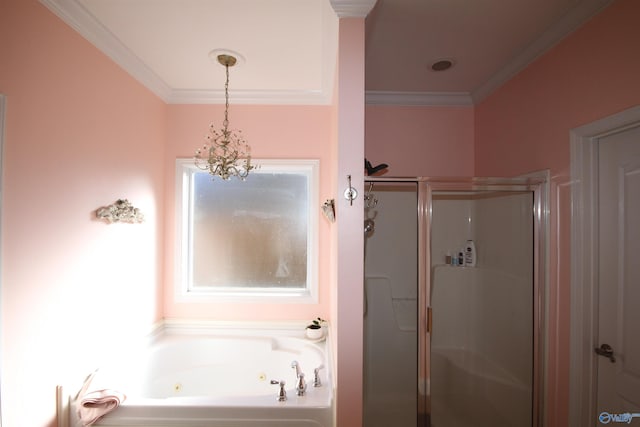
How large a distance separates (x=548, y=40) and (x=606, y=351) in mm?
1770

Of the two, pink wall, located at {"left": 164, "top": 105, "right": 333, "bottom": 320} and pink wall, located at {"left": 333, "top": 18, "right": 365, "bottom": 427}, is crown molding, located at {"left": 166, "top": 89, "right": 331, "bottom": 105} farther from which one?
pink wall, located at {"left": 333, "top": 18, "right": 365, "bottom": 427}

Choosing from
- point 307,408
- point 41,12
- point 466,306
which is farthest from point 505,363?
point 41,12

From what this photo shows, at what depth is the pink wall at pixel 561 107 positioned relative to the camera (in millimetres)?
1292

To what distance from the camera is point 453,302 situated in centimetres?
212

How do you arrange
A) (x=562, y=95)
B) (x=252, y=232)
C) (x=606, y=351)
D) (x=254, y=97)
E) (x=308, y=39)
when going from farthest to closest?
(x=252, y=232)
(x=254, y=97)
(x=308, y=39)
(x=562, y=95)
(x=606, y=351)

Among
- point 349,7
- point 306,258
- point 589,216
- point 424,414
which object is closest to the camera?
point 349,7

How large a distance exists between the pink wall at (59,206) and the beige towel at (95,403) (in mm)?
116

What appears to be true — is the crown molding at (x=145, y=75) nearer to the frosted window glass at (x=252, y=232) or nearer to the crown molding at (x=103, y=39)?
the crown molding at (x=103, y=39)

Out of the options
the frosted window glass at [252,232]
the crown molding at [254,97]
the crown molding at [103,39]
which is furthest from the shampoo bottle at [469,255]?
the crown molding at [103,39]

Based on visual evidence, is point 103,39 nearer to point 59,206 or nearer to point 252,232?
point 59,206

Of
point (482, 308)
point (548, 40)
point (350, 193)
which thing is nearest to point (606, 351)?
point (482, 308)

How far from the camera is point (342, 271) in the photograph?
52.7 inches

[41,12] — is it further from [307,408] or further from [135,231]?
[307,408]

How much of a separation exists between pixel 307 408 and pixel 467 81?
257cm
